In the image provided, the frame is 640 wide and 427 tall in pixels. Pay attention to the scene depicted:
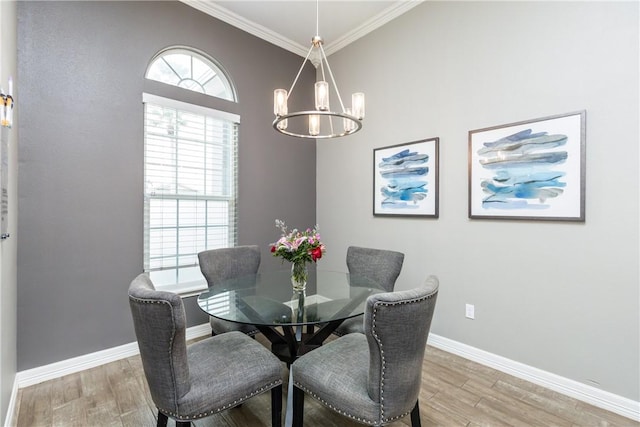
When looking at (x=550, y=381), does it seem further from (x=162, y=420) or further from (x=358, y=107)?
(x=162, y=420)

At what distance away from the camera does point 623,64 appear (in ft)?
6.39

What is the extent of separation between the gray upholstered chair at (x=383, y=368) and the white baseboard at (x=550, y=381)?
4.85 ft

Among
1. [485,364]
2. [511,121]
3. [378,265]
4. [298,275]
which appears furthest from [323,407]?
[511,121]

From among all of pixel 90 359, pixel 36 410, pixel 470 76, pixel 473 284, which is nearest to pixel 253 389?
pixel 36 410

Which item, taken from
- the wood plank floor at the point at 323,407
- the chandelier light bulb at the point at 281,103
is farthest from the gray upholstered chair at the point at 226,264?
the chandelier light bulb at the point at 281,103

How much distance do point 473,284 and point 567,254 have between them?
2.40ft

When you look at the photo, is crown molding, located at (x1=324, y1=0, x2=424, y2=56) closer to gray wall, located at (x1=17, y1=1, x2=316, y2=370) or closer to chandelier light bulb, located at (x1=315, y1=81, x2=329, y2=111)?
gray wall, located at (x1=17, y1=1, x2=316, y2=370)

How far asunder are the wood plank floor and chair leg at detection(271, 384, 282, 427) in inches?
11.9

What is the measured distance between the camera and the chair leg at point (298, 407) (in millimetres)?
1596

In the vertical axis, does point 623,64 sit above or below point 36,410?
above

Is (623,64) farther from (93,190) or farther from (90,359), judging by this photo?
(90,359)

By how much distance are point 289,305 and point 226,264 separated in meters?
1.00

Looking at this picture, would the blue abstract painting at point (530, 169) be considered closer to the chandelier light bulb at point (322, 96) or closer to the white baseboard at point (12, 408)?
the chandelier light bulb at point (322, 96)

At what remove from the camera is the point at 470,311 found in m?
2.69
